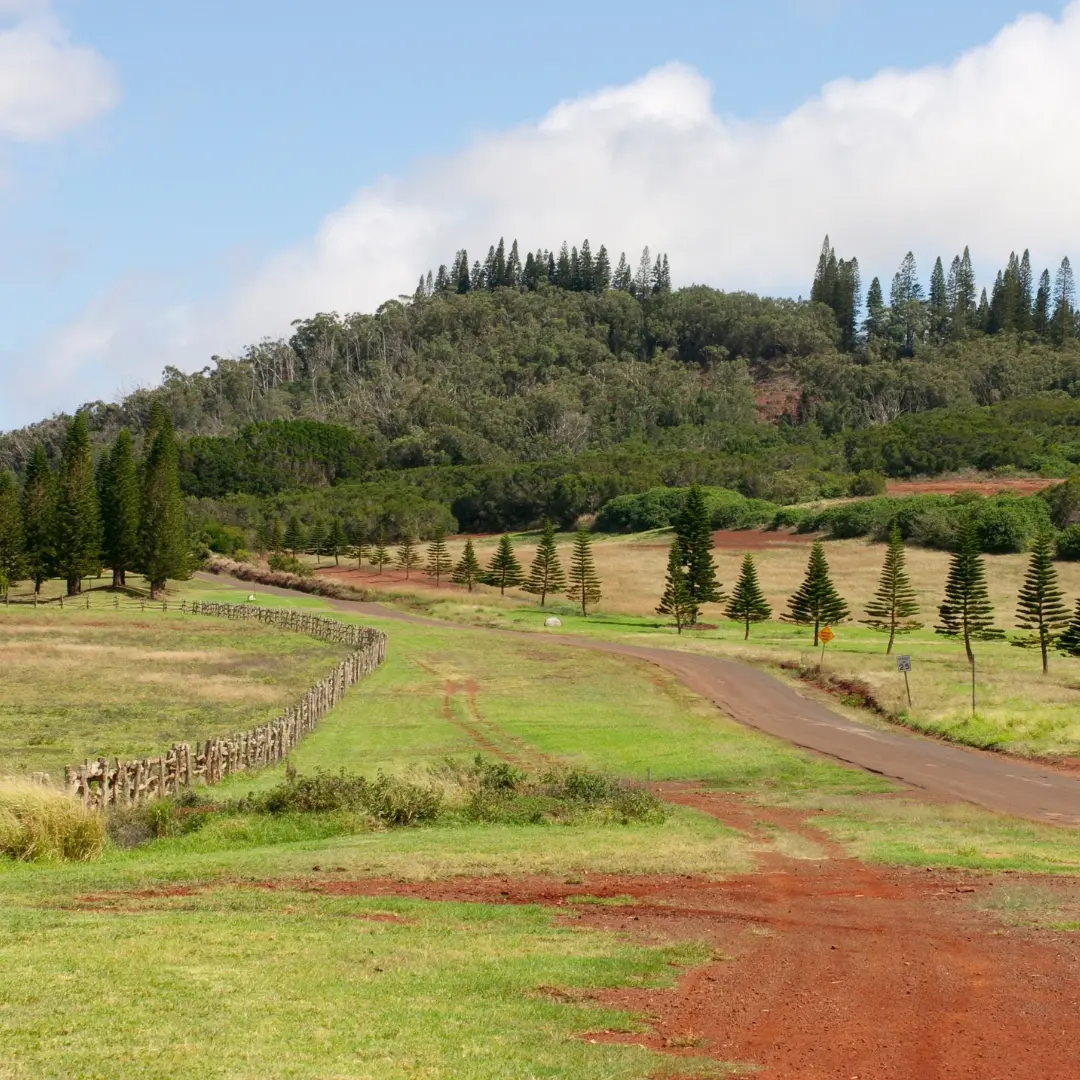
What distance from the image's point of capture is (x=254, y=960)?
12359mm

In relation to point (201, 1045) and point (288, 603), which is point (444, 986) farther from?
point (288, 603)

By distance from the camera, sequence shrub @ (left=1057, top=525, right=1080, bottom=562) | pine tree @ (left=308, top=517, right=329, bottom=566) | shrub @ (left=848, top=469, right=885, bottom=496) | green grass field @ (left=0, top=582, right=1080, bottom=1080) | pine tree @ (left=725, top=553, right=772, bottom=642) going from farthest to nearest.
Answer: shrub @ (left=848, top=469, right=885, bottom=496) < pine tree @ (left=308, top=517, right=329, bottom=566) < shrub @ (left=1057, top=525, right=1080, bottom=562) < pine tree @ (left=725, top=553, right=772, bottom=642) < green grass field @ (left=0, top=582, right=1080, bottom=1080)

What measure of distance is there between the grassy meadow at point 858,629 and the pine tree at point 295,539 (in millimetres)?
11612

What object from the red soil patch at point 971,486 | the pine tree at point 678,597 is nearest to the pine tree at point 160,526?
the pine tree at point 678,597

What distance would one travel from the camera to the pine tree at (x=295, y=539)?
428 ft

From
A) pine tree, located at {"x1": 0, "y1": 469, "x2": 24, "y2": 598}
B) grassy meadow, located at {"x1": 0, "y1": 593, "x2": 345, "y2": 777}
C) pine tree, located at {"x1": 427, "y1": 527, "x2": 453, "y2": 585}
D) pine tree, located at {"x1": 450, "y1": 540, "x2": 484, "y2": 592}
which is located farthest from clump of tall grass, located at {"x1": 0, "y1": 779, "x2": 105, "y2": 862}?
pine tree, located at {"x1": 427, "y1": 527, "x2": 453, "y2": 585}

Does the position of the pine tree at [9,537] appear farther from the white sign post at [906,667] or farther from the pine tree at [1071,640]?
the pine tree at [1071,640]

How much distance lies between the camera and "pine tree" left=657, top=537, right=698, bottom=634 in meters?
82.9

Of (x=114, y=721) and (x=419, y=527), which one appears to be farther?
(x=419, y=527)

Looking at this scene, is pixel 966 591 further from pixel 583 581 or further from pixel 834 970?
pixel 834 970

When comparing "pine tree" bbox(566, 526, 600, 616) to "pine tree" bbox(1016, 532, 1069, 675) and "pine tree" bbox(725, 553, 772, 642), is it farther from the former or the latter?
"pine tree" bbox(1016, 532, 1069, 675)

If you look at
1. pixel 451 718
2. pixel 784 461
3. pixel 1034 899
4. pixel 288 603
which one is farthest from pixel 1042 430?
pixel 1034 899

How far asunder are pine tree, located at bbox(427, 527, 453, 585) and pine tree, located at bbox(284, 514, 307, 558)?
63.2ft

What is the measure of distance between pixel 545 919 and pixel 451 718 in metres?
Answer: 26.2
